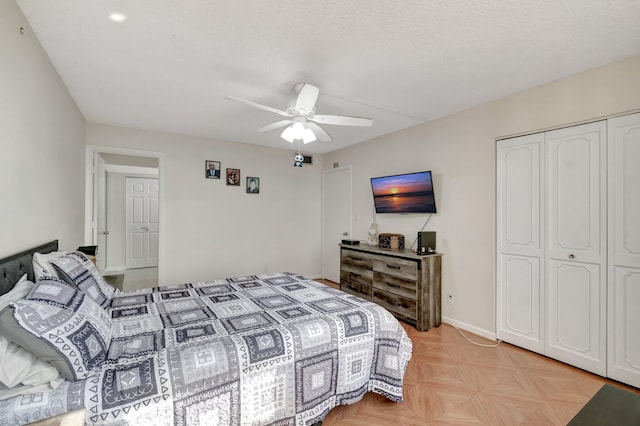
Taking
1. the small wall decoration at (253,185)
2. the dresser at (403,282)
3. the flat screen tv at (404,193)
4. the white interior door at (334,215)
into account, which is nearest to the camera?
the dresser at (403,282)

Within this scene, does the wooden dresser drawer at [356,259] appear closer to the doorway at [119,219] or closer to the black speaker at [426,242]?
the black speaker at [426,242]

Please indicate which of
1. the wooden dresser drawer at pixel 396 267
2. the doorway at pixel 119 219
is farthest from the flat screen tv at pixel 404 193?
the doorway at pixel 119 219

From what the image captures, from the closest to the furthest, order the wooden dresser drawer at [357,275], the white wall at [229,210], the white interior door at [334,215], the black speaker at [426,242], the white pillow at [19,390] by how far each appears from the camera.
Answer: the white pillow at [19,390] → the black speaker at [426,242] → the wooden dresser drawer at [357,275] → the white wall at [229,210] → the white interior door at [334,215]

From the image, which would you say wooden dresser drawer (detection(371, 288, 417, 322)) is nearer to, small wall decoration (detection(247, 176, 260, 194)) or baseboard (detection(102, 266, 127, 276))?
small wall decoration (detection(247, 176, 260, 194))

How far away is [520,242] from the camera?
2758 millimetres

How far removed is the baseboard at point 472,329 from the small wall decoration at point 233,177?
143 inches

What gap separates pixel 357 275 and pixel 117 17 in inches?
144

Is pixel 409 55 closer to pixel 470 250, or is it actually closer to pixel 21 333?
pixel 470 250

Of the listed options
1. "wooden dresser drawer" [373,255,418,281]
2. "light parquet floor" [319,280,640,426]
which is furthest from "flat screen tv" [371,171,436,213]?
"light parquet floor" [319,280,640,426]

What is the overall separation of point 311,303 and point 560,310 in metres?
2.24

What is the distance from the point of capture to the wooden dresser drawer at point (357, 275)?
3889mm

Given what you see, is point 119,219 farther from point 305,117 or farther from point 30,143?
point 305,117

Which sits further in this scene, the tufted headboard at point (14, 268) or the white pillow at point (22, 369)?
the tufted headboard at point (14, 268)

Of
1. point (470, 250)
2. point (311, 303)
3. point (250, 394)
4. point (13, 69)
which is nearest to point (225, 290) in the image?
point (311, 303)
